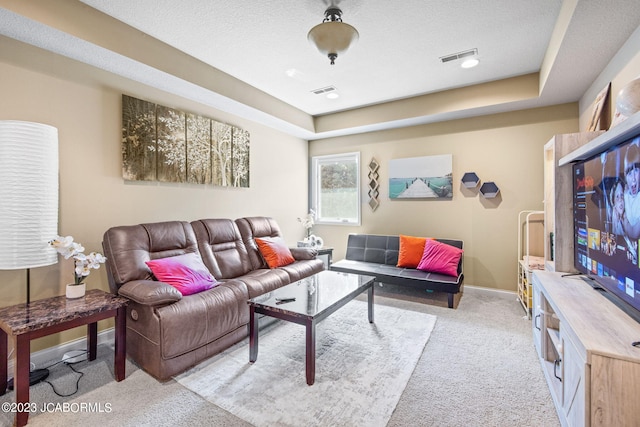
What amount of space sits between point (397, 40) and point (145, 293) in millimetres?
2908

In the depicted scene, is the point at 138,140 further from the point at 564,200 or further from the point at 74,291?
the point at 564,200

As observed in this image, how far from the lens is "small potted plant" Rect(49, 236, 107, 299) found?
201 centimetres

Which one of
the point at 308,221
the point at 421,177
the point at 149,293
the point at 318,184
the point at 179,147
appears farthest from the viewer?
the point at 318,184

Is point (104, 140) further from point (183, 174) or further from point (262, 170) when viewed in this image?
point (262, 170)

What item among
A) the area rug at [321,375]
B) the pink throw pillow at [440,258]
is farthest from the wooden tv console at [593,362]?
the pink throw pillow at [440,258]

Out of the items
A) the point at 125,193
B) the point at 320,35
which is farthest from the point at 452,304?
the point at 125,193

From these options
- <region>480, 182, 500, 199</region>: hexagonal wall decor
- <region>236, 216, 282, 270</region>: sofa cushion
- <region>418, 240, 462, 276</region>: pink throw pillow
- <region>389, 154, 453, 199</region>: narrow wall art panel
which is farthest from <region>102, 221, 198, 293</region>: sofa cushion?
<region>480, 182, 500, 199</region>: hexagonal wall decor

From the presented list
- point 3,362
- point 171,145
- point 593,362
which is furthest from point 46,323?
point 593,362

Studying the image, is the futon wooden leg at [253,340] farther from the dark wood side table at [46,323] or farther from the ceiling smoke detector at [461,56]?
the ceiling smoke detector at [461,56]

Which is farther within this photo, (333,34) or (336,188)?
(336,188)

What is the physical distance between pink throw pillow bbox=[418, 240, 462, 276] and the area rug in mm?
880

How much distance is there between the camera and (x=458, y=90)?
365 centimetres

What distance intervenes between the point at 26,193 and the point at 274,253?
7.24ft

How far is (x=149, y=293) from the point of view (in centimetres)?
200
